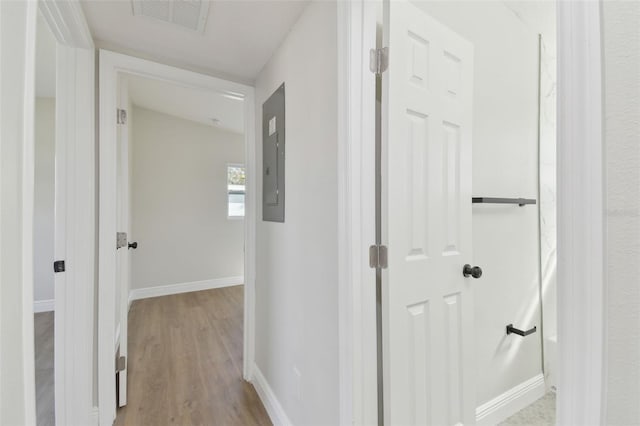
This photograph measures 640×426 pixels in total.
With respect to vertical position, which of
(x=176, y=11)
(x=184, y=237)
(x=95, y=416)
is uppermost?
(x=176, y=11)

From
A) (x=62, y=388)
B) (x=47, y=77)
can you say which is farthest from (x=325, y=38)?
(x=47, y=77)

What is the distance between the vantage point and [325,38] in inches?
46.3

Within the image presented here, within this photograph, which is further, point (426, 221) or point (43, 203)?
point (43, 203)

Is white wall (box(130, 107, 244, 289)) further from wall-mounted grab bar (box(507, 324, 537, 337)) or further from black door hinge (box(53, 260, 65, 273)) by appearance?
wall-mounted grab bar (box(507, 324, 537, 337))

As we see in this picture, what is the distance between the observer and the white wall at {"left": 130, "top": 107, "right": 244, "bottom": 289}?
384 centimetres

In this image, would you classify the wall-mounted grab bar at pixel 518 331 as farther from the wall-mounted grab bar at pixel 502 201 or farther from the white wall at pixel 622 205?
the white wall at pixel 622 205

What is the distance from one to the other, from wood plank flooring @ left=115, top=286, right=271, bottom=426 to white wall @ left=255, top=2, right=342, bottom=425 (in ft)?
1.24

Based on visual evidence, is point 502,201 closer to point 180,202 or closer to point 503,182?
point 503,182

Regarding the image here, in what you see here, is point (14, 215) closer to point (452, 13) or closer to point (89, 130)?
point (89, 130)

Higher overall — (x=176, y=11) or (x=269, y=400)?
(x=176, y=11)

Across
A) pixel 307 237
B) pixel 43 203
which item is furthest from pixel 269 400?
pixel 43 203

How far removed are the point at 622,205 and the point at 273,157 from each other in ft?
5.12

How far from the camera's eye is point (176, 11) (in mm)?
1345

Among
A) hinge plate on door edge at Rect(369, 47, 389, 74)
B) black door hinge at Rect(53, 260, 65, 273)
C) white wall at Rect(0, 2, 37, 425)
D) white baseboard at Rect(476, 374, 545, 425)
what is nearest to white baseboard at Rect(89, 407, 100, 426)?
black door hinge at Rect(53, 260, 65, 273)
